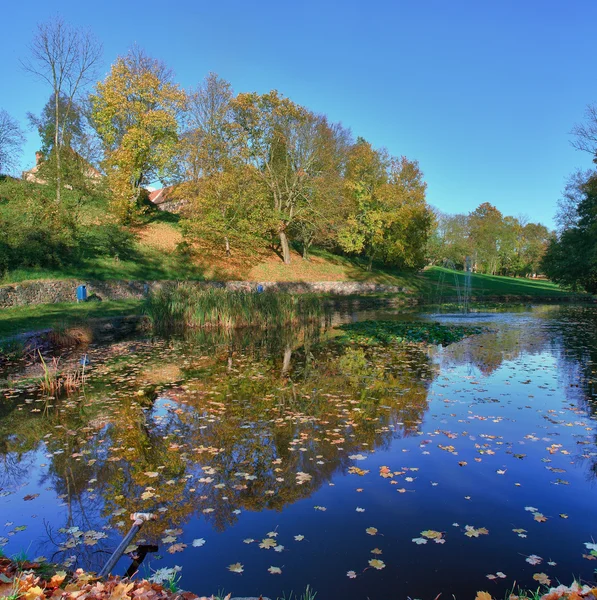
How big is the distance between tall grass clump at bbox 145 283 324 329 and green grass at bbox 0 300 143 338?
197cm

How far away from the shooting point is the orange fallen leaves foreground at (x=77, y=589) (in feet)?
8.73

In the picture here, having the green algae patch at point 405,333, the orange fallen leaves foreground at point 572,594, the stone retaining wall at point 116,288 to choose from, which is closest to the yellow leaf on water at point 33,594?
the orange fallen leaves foreground at point 572,594

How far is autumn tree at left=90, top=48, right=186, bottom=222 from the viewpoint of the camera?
32281mm

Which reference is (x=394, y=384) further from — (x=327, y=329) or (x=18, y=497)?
(x=327, y=329)

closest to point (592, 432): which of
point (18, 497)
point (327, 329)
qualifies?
point (18, 497)

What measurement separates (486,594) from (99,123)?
38933 mm

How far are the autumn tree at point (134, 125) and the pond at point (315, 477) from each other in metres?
25.8

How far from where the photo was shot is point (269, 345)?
14.0m

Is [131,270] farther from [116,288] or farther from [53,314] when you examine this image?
[53,314]

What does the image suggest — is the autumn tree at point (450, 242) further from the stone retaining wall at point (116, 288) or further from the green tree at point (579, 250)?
the stone retaining wall at point (116, 288)

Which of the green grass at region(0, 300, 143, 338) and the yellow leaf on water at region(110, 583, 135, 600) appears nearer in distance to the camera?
the yellow leaf on water at region(110, 583, 135, 600)

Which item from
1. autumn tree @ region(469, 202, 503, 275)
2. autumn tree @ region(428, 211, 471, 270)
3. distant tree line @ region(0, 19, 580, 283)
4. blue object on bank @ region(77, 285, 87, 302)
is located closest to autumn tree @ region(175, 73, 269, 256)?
distant tree line @ region(0, 19, 580, 283)

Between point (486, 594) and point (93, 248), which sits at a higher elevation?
point (93, 248)

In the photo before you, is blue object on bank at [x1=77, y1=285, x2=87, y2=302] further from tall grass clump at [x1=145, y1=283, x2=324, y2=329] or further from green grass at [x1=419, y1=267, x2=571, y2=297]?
green grass at [x1=419, y1=267, x2=571, y2=297]
